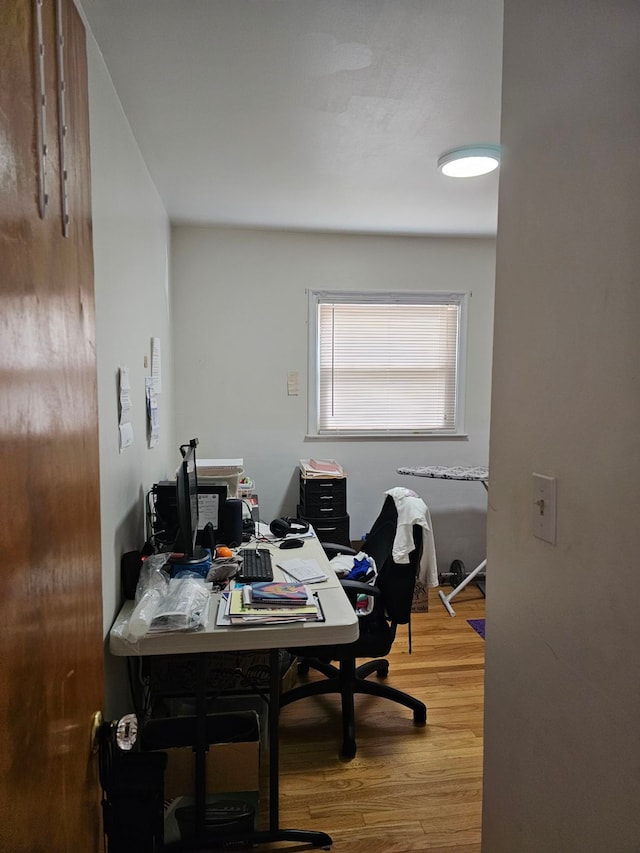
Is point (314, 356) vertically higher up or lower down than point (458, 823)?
higher up

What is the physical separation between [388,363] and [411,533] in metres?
2.10

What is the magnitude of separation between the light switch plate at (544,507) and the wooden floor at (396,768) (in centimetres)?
144

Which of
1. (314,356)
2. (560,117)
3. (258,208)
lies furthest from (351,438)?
(560,117)

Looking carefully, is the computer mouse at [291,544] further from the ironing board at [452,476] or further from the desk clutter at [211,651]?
the ironing board at [452,476]

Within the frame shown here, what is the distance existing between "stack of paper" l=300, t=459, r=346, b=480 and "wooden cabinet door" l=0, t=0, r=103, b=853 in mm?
2914

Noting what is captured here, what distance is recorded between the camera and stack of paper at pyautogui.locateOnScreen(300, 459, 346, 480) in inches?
152

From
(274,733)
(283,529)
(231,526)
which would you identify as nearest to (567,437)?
(274,733)

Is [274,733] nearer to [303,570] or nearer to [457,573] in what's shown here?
[303,570]

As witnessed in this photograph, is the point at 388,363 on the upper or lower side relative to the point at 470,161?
lower

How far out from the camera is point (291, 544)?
2.66m

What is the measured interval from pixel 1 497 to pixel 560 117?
1076 millimetres

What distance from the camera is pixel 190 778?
181cm

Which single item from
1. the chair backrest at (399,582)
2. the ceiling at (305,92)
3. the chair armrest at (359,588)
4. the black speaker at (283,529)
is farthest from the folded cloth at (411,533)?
the ceiling at (305,92)

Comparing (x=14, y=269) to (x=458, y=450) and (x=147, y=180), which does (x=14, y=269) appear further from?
(x=458, y=450)
